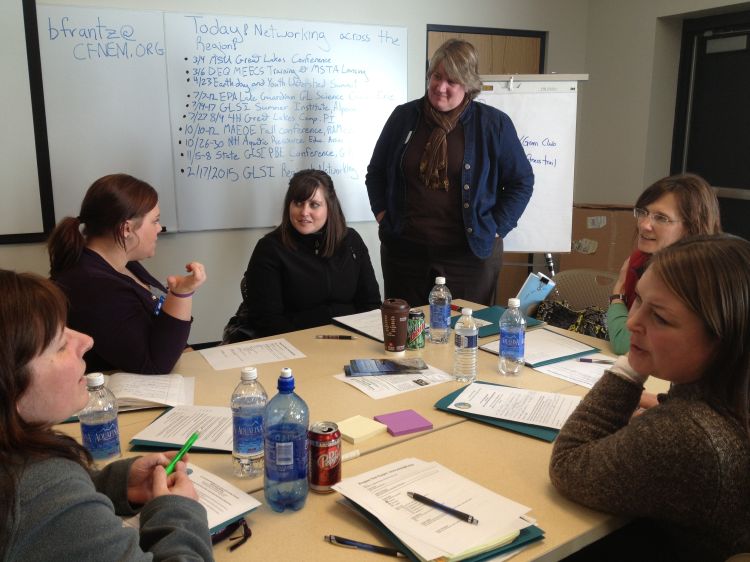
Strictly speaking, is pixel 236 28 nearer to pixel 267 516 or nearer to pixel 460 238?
pixel 460 238

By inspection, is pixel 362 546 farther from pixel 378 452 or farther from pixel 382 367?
pixel 382 367

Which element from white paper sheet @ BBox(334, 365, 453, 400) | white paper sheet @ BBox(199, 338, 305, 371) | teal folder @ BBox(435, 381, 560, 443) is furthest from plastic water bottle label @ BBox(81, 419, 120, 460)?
teal folder @ BBox(435, 381, 560, 443)

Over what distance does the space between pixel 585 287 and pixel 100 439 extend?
220cm

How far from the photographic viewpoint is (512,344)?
1870 mm

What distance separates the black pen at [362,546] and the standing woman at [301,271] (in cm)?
151

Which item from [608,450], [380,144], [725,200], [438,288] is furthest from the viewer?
[725,200]

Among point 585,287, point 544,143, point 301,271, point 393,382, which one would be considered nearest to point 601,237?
point 544,143

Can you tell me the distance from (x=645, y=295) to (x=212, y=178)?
301cm

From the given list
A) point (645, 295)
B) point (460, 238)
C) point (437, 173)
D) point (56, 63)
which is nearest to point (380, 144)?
point (437, 173)

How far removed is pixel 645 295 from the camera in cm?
117

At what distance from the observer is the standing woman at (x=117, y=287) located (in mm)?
1782

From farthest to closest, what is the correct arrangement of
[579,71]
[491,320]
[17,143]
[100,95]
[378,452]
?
[579,71]
[100,95]
[17,143]
[491,320]
[378,452]

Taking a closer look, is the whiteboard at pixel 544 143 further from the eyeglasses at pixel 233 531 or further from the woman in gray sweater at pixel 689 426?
the eyeglasses at pixel 233 531

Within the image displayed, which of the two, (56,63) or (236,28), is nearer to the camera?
(56,63)
